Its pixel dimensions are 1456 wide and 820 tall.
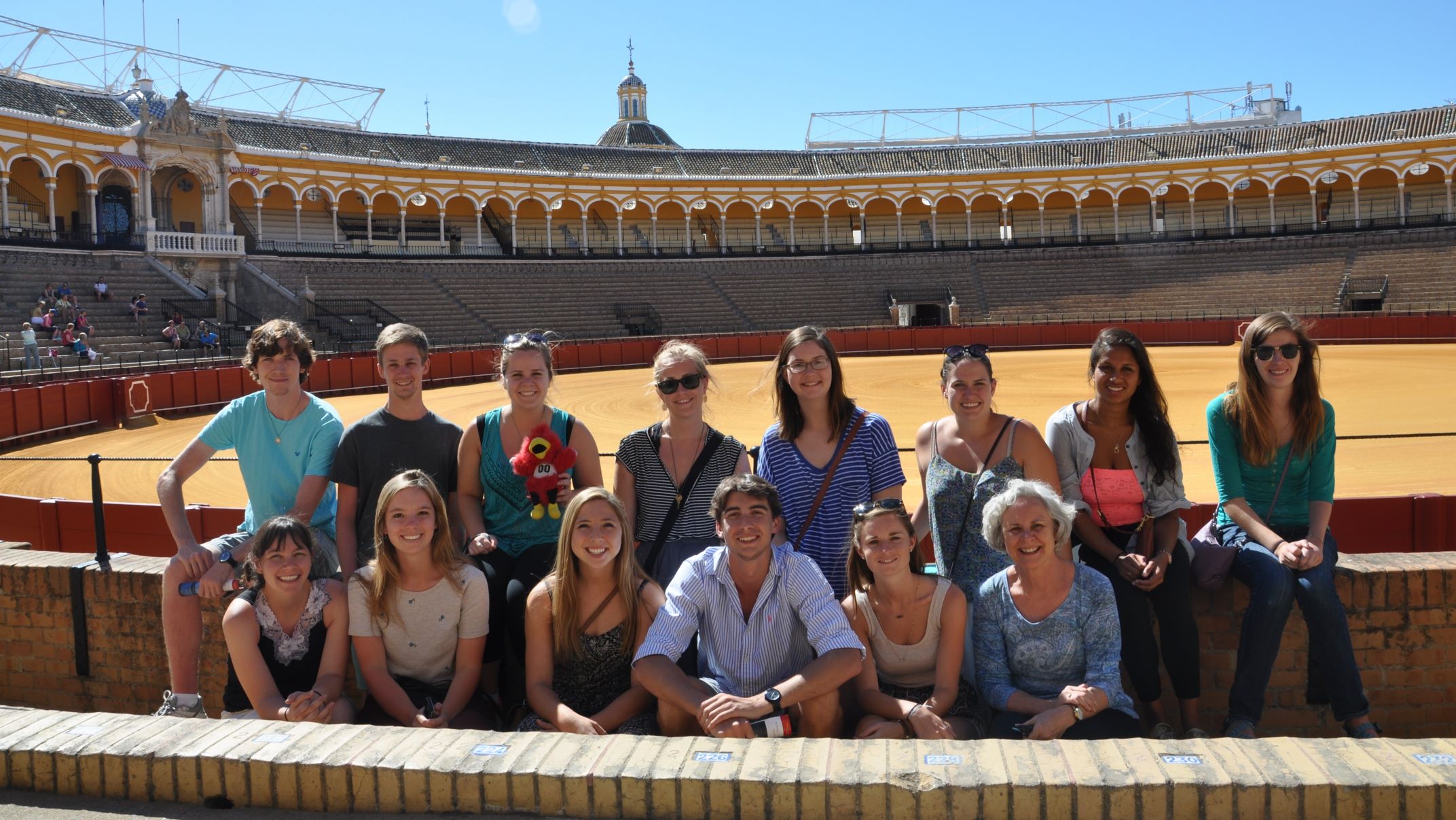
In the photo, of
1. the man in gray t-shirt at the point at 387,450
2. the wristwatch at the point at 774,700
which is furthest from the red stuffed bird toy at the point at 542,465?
the wristwatch at the point at 774,700

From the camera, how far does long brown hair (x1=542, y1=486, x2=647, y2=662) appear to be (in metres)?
3.80

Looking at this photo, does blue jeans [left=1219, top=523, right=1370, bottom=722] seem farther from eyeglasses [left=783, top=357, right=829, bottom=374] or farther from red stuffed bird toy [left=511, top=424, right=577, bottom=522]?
red stuffed bird toy [left=511, top=424, right=577, bottom=522]

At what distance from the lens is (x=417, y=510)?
388 centimetres

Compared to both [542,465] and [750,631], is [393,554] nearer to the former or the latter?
[542,465]

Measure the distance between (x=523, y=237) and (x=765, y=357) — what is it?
60.0ft

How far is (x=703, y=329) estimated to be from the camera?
128ft

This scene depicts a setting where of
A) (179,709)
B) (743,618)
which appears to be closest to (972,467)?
(743,618)

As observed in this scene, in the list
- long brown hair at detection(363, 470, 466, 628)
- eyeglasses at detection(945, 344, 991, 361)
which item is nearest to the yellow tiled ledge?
long brown hair at detection(363, 470, 466, 628)

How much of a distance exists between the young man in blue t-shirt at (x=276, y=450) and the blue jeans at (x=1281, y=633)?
3.67 m

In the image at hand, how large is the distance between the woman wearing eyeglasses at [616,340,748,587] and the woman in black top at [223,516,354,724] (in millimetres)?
1213

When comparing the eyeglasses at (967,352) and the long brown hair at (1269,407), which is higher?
the eyeglasses at (967,352)

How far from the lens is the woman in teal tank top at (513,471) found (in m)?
4.41

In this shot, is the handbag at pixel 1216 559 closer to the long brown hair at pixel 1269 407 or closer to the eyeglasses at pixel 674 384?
the long brown hair at pixel 1269 407

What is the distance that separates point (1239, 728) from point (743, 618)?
6.16 ft
